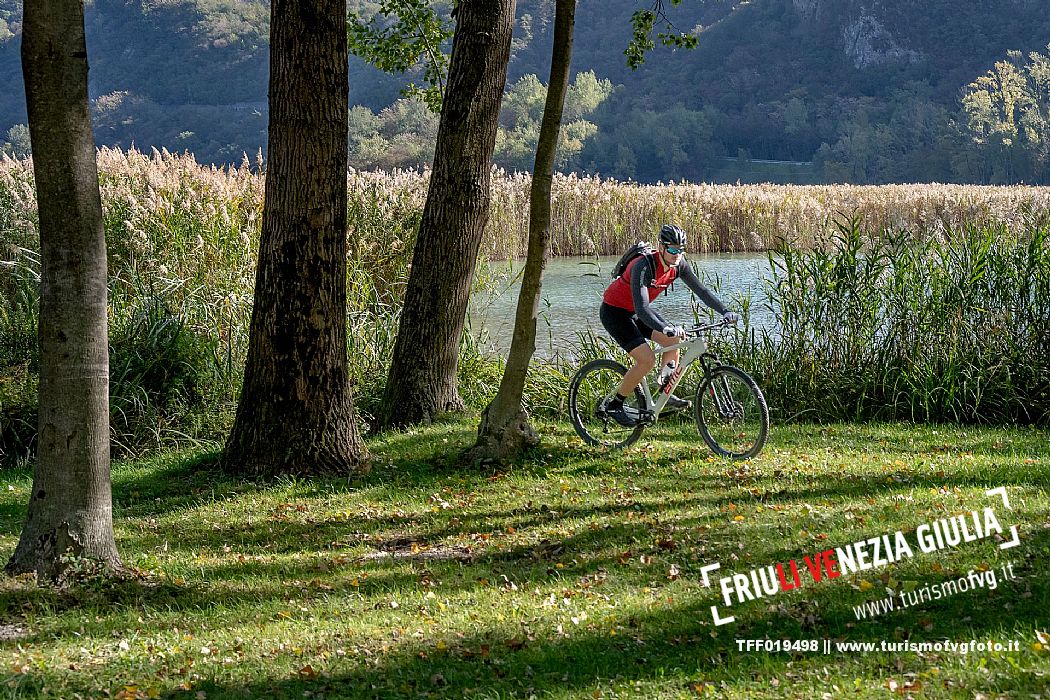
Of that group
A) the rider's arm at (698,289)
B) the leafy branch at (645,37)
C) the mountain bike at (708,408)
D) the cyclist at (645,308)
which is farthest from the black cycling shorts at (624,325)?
the leafy branch at (645,37)

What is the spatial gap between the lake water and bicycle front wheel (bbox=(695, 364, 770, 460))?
247 centimetres

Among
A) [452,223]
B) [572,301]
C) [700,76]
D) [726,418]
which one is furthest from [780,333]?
[700,76]

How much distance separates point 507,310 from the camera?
15.1 m

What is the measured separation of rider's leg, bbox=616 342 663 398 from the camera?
296 inches

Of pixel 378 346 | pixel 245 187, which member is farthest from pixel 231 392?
pixel 245 187

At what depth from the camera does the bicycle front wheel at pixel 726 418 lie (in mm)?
7555

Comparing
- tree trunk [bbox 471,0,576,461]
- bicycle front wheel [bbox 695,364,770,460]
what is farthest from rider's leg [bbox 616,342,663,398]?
tree trunk [bbox 471,0,576,461]

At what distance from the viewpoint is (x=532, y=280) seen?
24.3 ft

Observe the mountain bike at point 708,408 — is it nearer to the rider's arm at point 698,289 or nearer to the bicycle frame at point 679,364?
the bicycle frame at point 679,364

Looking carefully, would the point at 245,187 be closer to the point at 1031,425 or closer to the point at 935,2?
the point at 1031,425

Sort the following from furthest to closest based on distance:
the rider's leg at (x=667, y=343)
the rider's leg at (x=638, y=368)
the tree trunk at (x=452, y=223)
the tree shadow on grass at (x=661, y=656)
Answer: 1. the tree trunk at (x=452, y=223)
2. the rider's leg at (x=638, y=368)
3. the rider's leg at (x=667, y=343)
4. the tree shadow on grass at (x=661, y=656)

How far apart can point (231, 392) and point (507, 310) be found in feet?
20.5

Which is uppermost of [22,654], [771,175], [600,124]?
[600,124]

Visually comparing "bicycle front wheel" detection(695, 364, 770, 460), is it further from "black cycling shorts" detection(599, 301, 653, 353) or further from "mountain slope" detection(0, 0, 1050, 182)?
"mountain slope" detection(0, 0, 1050, 182)
